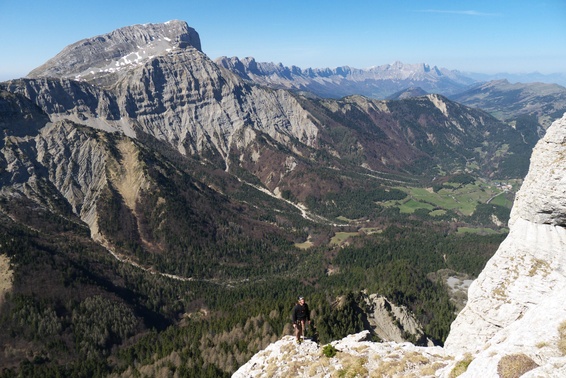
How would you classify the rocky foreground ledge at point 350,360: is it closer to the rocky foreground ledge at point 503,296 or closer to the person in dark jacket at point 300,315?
the rocky foreground ledge at point 503,296

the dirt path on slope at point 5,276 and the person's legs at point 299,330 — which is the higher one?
the person's legs at point 299,330

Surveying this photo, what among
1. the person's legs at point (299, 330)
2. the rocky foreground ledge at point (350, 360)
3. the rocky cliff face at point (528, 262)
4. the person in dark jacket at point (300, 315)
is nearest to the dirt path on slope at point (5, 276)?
the rocky foreground ledge at point (350, 360)

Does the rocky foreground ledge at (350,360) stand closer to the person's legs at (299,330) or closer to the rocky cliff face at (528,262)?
the person's legs at (299,330)

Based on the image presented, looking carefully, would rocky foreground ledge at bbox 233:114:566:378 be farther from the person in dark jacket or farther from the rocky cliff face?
the person in dark jacket

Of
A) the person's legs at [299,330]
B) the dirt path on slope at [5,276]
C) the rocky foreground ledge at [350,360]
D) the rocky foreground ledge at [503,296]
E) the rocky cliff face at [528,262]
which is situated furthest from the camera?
the dirt path on slope at [5,276]

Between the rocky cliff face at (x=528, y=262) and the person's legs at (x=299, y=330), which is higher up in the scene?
the rocky cliff face at (x=528, y=262)

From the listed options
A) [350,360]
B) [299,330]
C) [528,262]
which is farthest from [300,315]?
[528,262]

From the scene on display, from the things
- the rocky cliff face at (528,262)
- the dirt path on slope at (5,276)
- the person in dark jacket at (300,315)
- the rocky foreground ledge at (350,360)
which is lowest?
the dirt path on slope at (5,276)

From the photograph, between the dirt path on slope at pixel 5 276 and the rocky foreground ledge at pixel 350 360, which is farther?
the dirt path on slope at pixel 5 276

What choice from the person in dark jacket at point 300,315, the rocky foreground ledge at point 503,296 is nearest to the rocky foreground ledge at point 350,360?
the rocky foreground ledge at point 503,296

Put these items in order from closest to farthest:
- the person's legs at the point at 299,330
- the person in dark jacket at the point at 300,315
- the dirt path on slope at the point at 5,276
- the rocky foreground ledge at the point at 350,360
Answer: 1. the rocky foreground ledge at the point at 350,360
2. the person in dark jacket at the point at 300,315
3. the person's legs at the point at 299,330
4. the dirt path on slope at the point at 5,276

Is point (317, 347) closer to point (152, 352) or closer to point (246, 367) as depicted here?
point (246, 367)
